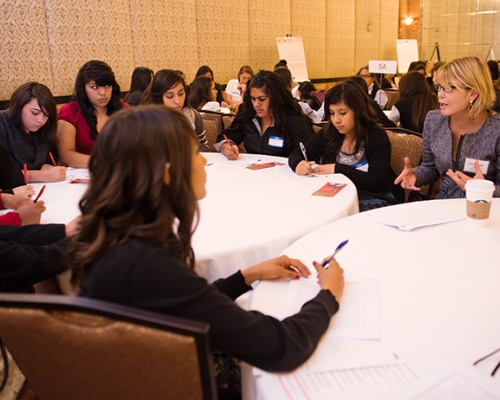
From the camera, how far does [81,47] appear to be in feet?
19.5

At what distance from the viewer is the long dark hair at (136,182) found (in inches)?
38.1

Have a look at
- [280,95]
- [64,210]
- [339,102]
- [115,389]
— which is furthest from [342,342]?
[280,95]

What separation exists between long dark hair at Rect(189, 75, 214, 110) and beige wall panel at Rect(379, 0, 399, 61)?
26.9 feet

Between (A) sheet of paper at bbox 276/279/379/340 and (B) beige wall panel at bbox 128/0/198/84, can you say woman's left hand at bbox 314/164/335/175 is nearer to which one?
(A) sheet of paper at bbox 276/279/379/340

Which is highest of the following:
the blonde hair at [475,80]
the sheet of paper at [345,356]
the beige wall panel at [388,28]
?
the beige wall panel at [388,28]

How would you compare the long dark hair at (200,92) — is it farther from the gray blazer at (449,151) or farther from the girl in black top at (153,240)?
the girl in black top at (153,240)

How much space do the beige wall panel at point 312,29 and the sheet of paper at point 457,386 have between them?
31.7 feet

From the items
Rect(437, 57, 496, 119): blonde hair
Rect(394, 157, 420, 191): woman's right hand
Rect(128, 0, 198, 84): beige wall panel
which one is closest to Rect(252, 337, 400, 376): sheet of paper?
Rect(394, 157, 420, 191): woman's right hand

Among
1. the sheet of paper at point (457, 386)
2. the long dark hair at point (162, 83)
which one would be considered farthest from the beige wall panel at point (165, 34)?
the sheet of paper at point (457, 386)

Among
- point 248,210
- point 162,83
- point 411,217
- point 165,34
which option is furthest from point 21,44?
point 411,217

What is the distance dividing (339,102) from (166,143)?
7.00 ft

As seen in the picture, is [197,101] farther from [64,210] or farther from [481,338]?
[481,338]

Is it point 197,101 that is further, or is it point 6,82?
point 197,101

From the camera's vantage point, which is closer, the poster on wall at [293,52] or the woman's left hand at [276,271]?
the woman's left hand at [276,271]
